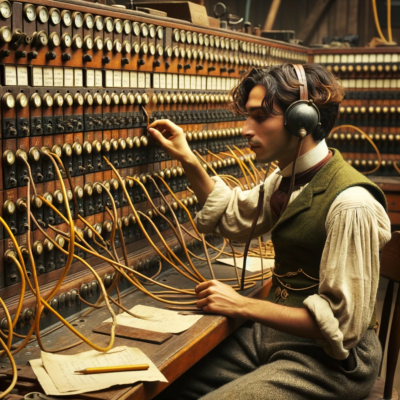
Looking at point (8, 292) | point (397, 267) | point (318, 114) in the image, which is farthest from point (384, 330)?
point (8, 292)

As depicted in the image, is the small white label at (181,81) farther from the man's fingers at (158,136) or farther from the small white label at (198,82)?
the man's fingers at (158,136)

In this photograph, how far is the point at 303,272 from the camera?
85.0 inches

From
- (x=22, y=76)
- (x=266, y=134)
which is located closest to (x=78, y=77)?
(x=22, y=76)

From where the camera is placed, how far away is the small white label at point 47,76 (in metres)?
2.06

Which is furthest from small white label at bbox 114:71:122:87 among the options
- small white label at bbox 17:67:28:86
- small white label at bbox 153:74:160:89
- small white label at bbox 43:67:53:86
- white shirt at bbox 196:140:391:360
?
white shirt at bbox 196:140:391:360

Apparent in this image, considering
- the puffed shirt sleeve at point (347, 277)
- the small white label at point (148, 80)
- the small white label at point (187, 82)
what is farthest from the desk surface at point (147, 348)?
the small white label at point (187, 82)

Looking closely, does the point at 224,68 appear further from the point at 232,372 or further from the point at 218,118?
the point at 232,372

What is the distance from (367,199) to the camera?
1979 mm

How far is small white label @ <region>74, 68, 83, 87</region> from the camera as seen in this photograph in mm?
2230

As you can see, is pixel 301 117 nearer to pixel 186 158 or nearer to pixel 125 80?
pixel 186 158

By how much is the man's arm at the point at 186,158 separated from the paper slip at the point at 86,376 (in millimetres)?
909

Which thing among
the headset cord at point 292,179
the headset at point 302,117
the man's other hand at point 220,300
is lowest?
the man's other hand at point 220,300

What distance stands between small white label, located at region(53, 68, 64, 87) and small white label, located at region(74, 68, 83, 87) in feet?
0.27

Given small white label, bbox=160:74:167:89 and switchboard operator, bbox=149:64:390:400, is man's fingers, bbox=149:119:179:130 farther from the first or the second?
switchboard operator, bbox=149:64:390:400
